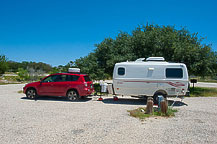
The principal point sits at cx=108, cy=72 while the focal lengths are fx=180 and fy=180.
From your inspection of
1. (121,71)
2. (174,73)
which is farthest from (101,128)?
(174,73)

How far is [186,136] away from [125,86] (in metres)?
5.80

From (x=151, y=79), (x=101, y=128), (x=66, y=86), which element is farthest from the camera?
(x=66, y=86)

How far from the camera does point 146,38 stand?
56.2ft

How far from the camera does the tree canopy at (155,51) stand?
615 inches

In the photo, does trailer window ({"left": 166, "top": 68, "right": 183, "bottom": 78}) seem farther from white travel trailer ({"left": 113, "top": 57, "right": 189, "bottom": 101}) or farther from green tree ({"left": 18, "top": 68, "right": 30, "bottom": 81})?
green tree ({"left": 18, "top": 68, "right": 30, "bottom": 81})

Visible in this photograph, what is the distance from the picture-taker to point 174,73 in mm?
10461

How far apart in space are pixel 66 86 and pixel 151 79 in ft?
17.3

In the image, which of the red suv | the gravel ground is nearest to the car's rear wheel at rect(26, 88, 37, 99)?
the red suv

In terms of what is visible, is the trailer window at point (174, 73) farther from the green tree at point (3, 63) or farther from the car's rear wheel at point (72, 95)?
the green tree at point (3, 63)

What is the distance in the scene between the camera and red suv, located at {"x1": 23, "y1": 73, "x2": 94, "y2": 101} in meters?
11.2

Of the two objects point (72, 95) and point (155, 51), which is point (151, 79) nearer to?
point (72, 95)

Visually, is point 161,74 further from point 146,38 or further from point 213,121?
point 146,38

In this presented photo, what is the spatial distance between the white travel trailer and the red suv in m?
1.93

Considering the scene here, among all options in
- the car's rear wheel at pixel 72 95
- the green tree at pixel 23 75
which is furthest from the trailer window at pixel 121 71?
the green tree at pixel 23 75
